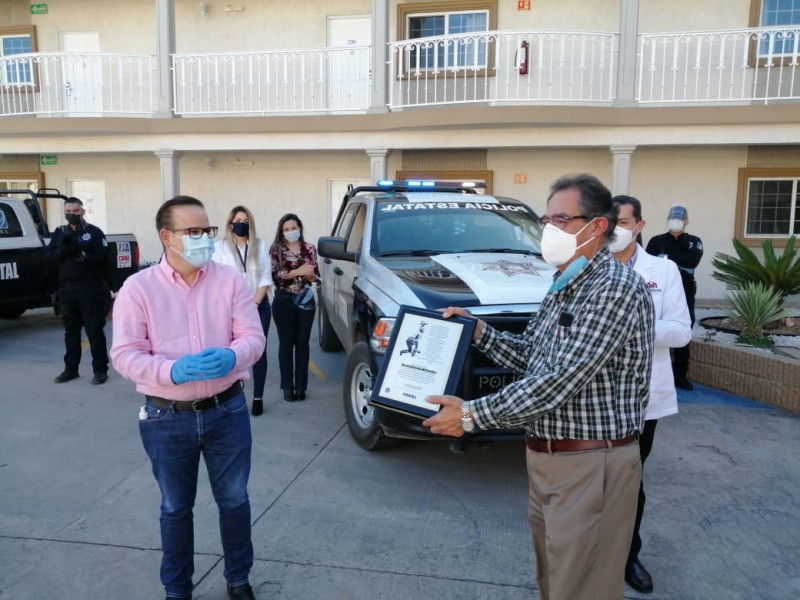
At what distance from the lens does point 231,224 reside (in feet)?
18.8

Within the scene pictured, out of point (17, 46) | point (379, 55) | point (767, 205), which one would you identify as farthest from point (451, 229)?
point (17, 46)

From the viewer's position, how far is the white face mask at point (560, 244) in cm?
224

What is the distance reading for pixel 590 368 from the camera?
2062mm

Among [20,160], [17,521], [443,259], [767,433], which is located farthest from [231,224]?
[20,160]

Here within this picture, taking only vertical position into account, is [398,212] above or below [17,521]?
above

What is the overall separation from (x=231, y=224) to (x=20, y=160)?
12177 millimetres

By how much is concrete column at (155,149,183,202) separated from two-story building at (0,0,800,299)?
0.04 m

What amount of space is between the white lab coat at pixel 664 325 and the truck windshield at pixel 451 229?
2.25 metres

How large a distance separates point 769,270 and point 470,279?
4795 mm

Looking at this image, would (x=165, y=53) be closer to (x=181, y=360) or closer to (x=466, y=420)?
(x=181, y=360)

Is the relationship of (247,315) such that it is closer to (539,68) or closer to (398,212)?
(398,212)

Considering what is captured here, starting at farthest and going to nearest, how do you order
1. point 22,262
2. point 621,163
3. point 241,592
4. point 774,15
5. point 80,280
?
point 774,15 < point 621,163 < point 22,262 < point 80,280 < point 241,592

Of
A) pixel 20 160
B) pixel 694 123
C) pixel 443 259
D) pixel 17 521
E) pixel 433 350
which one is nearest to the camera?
pixel 433 350

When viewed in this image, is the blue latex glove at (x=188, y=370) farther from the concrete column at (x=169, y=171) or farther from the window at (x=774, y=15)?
the window at (x=774, y=15)
